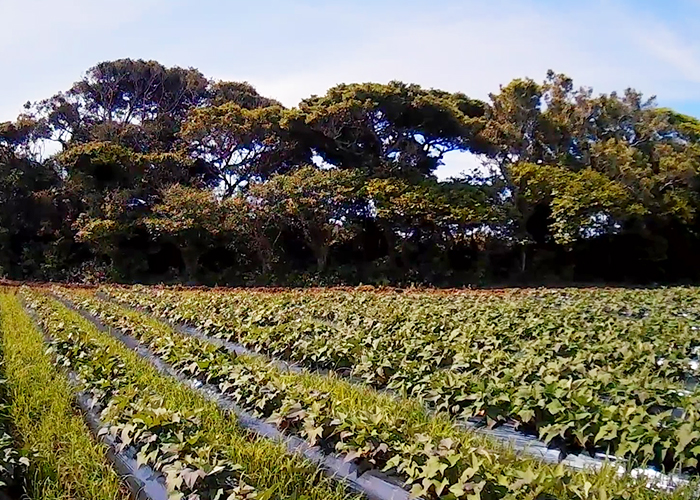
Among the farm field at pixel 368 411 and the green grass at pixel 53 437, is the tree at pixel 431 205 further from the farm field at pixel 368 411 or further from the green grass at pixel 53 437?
the green grass at pixel 53 437

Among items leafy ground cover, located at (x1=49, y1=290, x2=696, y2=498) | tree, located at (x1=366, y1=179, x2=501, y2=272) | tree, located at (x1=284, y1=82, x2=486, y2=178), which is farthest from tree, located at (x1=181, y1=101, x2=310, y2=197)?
leafy ground cover, located at (x1=49, y1=290, x2=696, y2=498)

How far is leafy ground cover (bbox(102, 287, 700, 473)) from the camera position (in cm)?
224

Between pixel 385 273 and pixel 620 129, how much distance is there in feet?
23.1

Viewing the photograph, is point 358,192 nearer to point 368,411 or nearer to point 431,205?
point 431,205

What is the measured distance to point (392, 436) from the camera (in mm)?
2225

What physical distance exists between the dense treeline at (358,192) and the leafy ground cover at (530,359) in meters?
6.25

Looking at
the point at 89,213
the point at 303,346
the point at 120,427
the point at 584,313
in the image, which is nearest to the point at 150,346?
the point at 303,346

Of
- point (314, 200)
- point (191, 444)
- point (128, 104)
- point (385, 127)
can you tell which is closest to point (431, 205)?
point (385, 127)

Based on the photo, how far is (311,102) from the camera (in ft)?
45.9

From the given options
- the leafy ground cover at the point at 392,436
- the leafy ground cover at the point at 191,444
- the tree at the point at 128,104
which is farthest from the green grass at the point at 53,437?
the tree at the point at 128,104

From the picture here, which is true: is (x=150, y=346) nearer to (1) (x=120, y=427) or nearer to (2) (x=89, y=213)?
(1) (x=120, y=427)

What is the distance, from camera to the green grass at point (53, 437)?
7.23 ft

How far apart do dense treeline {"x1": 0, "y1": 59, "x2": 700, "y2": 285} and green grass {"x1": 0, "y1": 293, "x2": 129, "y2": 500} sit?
29.6 ft

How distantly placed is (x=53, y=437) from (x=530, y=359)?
2536 mm
